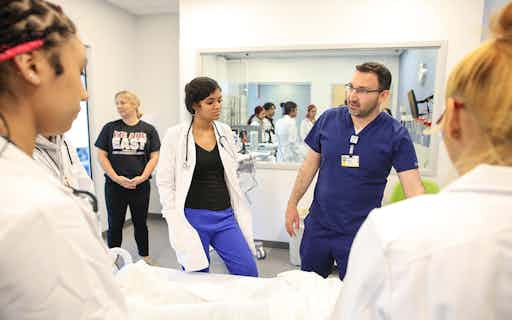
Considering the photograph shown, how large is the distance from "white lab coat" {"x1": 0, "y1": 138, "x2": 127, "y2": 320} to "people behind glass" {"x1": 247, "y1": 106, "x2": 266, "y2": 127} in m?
3.16

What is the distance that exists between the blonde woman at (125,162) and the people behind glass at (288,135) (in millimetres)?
1308

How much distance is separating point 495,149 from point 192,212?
5.28 feet

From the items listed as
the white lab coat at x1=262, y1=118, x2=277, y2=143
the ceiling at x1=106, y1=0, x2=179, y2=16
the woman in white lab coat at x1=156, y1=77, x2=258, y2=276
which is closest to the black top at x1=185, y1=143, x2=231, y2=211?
the woman in white lab coat at x1=156, y1=77, x2=258, y2=276

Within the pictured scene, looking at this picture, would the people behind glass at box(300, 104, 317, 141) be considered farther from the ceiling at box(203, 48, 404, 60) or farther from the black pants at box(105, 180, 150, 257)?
the black pants at box(105, 180, 150, 257)

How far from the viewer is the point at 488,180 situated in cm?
54

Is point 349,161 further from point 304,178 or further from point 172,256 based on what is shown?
point 172,256

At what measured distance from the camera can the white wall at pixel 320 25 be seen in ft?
8.82

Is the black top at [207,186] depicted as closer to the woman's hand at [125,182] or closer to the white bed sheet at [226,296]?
the white bed sheet at [226,296]

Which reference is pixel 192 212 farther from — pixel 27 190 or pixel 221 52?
pixel 221 52

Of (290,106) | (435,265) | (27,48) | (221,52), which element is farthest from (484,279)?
(290,106)

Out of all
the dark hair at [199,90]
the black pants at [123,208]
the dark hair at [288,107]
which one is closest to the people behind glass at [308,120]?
the dark hair at [288,107]

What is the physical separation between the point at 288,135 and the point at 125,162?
5.55 feet

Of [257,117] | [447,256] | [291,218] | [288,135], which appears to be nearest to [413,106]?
[288,135]

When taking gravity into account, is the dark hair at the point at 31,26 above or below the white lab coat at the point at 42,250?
above
